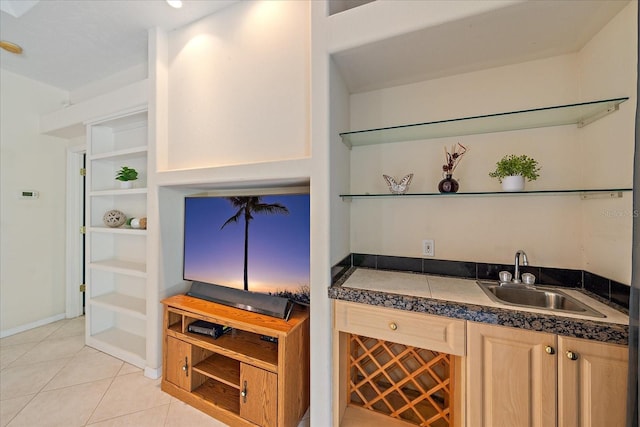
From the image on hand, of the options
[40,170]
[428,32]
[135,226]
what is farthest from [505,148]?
[40,170]

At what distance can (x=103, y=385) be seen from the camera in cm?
175

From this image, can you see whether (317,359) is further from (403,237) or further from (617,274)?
(617,274)

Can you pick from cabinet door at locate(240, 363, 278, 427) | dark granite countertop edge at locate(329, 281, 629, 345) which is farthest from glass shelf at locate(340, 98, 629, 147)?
cabinet door at locate(240, 363, 278, 427)

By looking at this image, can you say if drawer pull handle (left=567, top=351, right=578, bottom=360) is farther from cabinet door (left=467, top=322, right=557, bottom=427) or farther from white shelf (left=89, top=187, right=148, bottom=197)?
white shelf (left=89, top=187, right=148, bottom=197)

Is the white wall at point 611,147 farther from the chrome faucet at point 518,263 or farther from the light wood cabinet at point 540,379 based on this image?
the light wood cabinet at point 540,379

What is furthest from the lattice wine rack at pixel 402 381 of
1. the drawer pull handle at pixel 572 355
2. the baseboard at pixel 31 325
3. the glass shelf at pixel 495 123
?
the baseboard at pixel 31 325

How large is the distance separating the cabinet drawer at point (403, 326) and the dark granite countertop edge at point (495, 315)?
31mm

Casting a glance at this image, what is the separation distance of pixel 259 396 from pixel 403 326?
916mm

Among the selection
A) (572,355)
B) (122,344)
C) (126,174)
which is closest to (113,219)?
(126,174)

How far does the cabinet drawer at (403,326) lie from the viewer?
3.38ft

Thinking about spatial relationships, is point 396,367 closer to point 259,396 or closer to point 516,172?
point 259,396

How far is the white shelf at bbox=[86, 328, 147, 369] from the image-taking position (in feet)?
6.59

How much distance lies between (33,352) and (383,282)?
319 centimetres

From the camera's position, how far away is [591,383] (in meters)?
0.86
